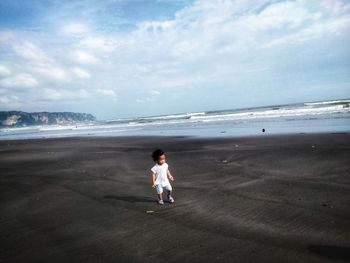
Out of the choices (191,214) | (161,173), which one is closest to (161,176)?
(161,173)

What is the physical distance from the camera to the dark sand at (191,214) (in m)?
→ 4.86

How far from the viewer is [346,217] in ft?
18.9

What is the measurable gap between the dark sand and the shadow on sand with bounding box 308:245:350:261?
12 mm

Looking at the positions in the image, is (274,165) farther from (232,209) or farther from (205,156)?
(232,209)

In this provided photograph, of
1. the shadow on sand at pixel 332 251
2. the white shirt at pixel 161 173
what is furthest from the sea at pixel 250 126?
the shadow on sand at pixel 332 251

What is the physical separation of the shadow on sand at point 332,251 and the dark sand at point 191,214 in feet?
0.04

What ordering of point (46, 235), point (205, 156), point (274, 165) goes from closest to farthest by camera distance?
point (46, 235)
point (274, 165)
point (205, 156)

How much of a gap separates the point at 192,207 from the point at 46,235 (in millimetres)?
2896

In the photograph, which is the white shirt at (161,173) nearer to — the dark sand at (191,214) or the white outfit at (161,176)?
the white outfit at (161,176)

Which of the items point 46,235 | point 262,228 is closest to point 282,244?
point 262,228

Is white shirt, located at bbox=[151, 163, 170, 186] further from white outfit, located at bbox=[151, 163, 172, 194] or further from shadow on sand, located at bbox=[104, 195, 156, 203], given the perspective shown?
shadow on sand, located at bbox=[104, 195, 156, 203]

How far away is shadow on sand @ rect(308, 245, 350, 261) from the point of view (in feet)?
14.2

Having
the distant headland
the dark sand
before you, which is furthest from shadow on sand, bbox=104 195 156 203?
the distant headland

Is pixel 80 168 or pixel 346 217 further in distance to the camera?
pixel 80 168
